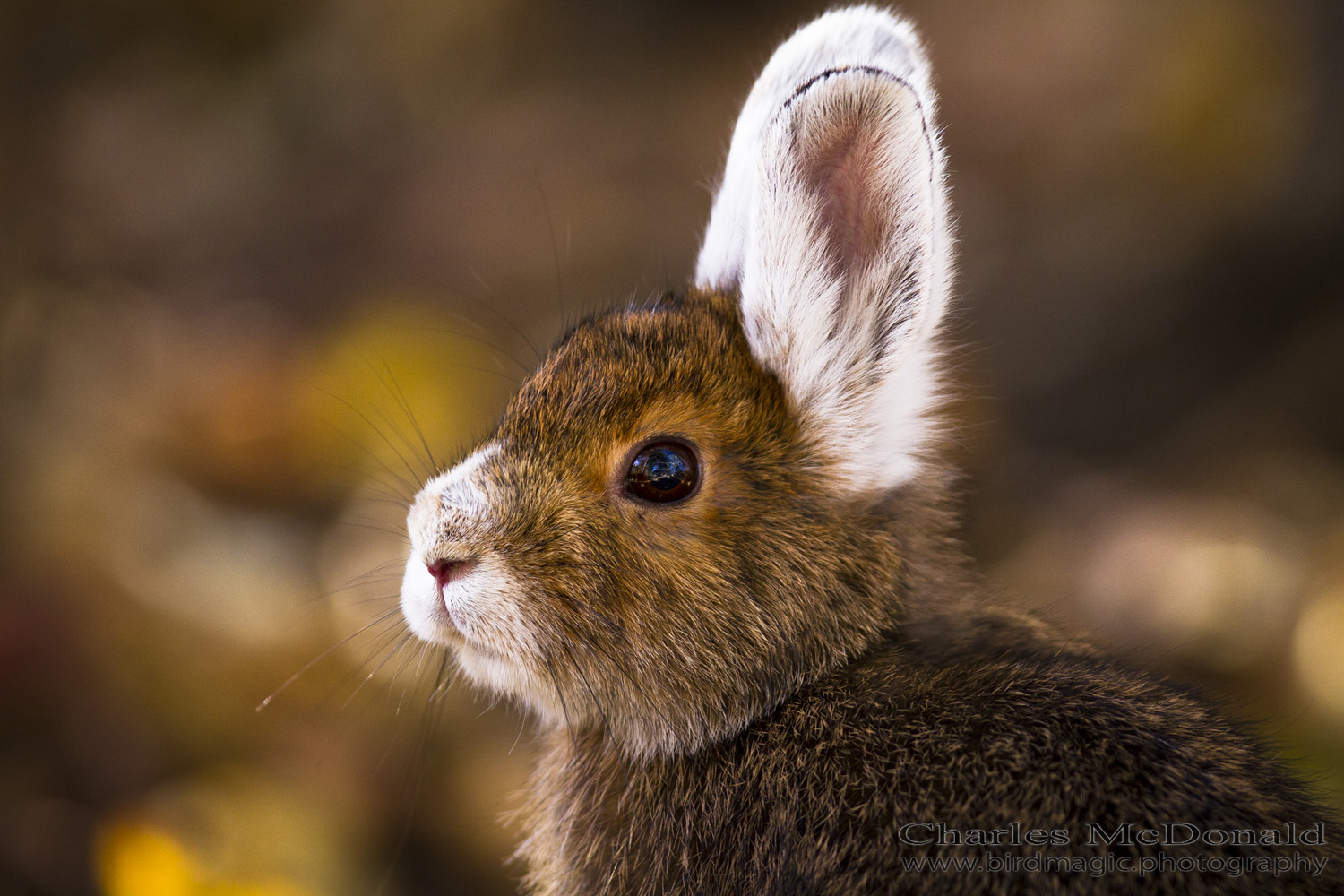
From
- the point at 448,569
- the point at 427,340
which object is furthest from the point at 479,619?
the point at 427,340

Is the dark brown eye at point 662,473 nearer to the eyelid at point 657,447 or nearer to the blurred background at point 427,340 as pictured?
the eyelid at point 657,447

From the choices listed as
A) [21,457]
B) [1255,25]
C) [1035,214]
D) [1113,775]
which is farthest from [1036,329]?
[21,457]

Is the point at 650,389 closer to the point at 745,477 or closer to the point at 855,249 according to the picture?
the point at 745,477

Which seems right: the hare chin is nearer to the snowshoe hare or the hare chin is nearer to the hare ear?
the snowshoe hare

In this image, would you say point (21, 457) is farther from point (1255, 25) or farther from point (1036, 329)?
point (1255, 25)

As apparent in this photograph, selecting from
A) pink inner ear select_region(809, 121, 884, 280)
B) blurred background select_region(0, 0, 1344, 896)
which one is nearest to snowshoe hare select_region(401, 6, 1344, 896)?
pink inner ear select_region(809, 121, 884, 280)

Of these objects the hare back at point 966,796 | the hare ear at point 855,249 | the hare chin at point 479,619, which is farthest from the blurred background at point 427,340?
the hare chin at point 479,619
